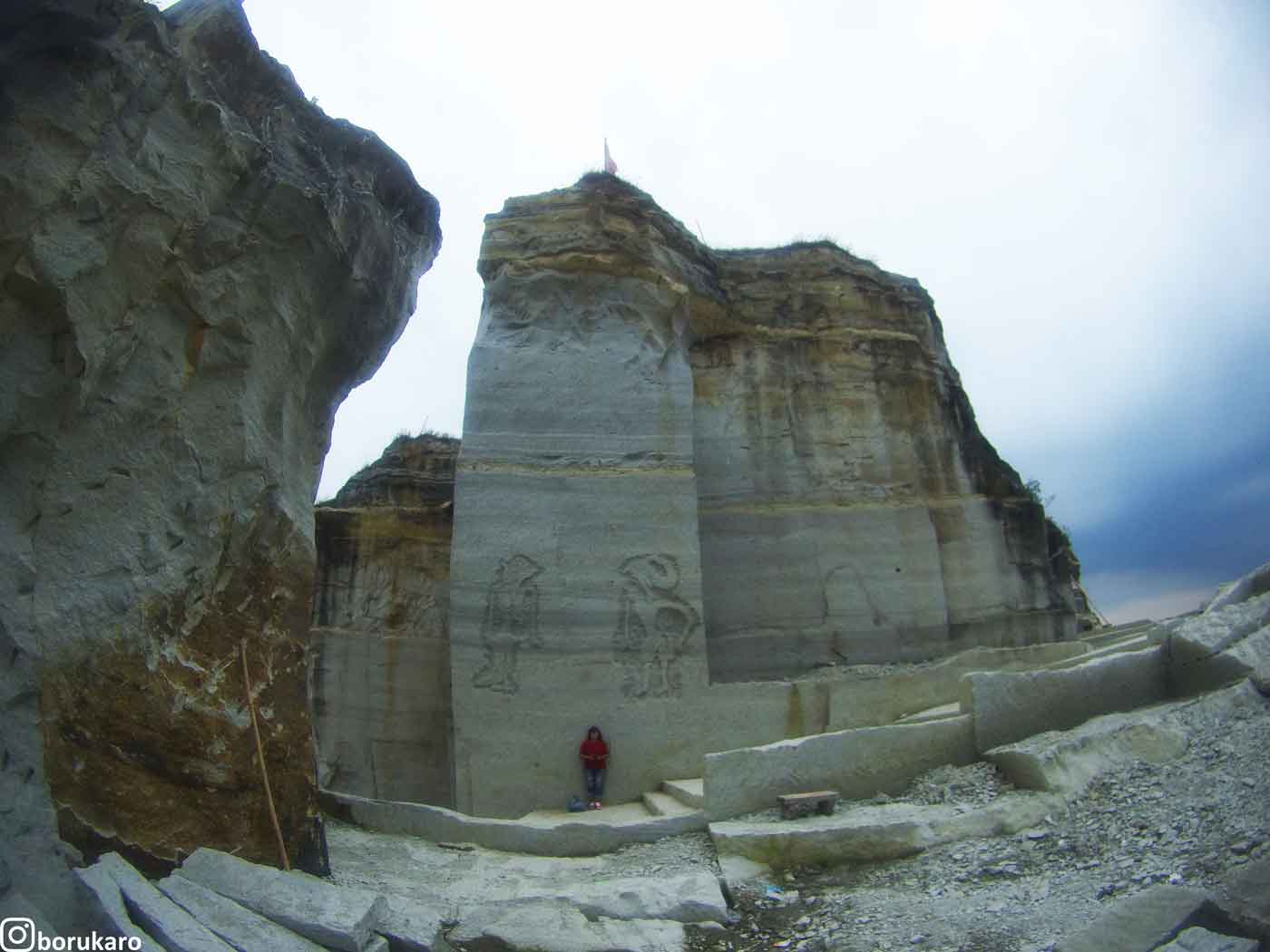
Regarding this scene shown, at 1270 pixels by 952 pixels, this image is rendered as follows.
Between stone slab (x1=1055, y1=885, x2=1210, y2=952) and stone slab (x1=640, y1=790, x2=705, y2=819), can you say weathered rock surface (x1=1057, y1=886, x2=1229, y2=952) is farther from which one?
stone slab (x1=640, y1=790, x2=705, y2=819)

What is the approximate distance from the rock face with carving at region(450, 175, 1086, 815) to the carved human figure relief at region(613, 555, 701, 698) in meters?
0.03

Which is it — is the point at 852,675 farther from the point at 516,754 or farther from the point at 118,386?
the point at 118,386

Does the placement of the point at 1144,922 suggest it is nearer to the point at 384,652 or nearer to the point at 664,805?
the point at 664,805

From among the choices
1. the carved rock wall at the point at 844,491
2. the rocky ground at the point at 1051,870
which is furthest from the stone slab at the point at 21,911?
the carved rock wall at the point at 844,491

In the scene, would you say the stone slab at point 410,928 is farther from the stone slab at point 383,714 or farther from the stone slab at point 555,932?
the stone slab at point 383,714

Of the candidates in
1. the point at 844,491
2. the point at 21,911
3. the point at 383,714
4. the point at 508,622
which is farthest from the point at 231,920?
the point at 844,491

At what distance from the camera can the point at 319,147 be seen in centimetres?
781

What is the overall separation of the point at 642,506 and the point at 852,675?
3.51 metres

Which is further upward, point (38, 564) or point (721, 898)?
point (38, 564)

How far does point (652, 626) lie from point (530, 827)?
138 inches

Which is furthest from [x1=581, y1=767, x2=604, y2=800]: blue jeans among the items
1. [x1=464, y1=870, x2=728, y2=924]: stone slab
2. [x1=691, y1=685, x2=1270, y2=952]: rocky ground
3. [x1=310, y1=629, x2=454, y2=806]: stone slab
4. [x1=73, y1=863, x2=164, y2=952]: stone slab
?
[x1=73, y1=863, x2=164, y2=952]: stone slab

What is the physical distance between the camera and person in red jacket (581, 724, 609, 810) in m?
10.7

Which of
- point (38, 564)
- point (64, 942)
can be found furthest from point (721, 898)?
point (38, 564)

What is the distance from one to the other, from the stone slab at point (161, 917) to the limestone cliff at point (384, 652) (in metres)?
8.55
